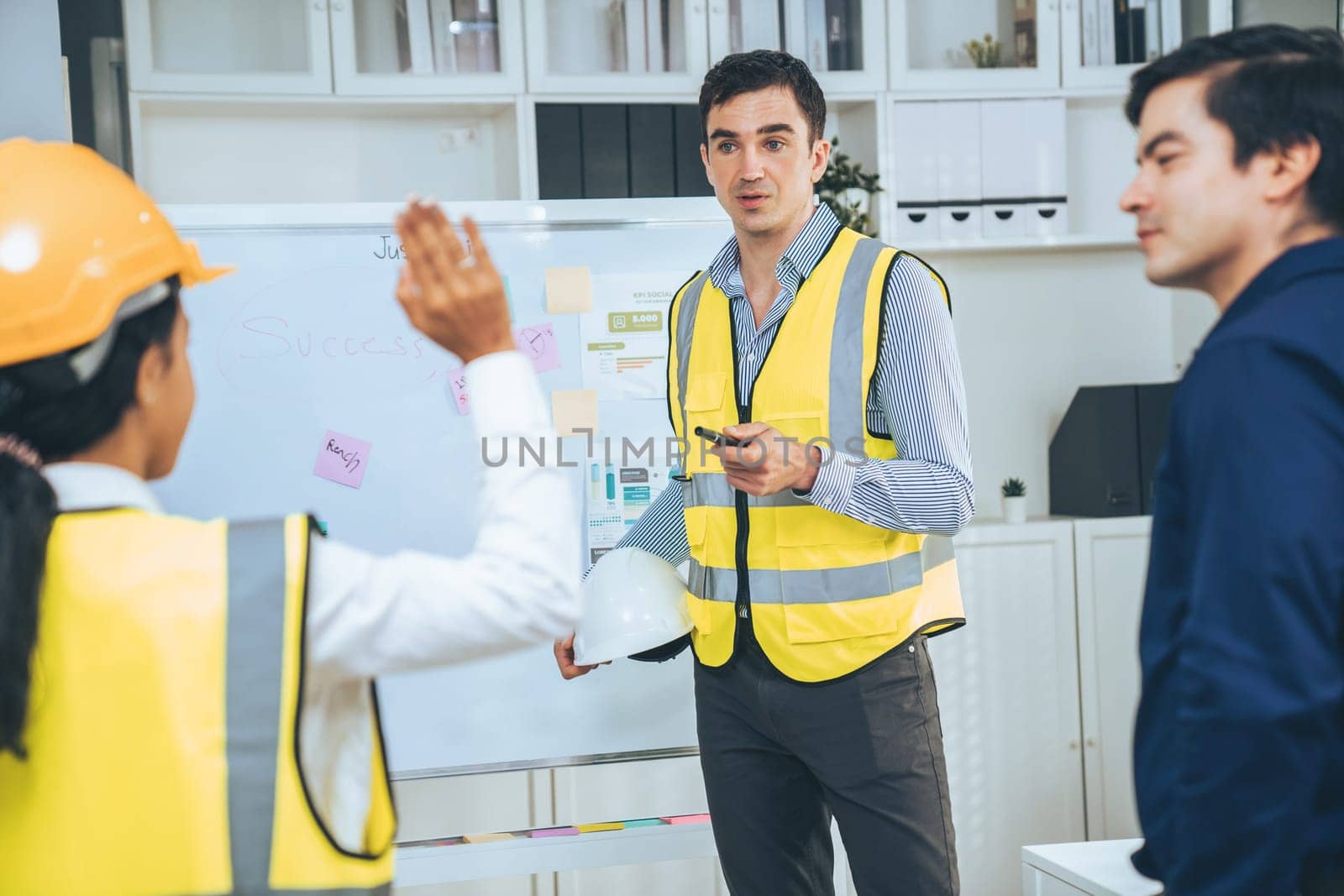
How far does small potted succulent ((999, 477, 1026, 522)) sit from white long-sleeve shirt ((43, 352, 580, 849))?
7.95 ft

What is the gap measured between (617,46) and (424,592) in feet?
8.14

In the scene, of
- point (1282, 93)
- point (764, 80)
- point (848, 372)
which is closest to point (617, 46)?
point (764, 80)

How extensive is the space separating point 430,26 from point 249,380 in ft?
3.67

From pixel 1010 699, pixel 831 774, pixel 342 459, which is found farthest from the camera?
pixel 1010 699

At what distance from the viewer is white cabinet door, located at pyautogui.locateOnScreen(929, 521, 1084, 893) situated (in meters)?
3.02

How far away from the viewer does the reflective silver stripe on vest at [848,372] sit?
1.71 metres

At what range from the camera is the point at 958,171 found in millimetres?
3141

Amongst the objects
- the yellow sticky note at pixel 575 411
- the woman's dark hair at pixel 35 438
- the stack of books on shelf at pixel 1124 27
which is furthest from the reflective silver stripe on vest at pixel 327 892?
the stack of books on shelf at pixel 1124 27

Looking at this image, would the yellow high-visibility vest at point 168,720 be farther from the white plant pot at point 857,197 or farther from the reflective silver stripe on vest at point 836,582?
the white plant pot at point 857,197

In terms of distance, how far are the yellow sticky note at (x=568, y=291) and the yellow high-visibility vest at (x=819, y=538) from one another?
675 millimetres

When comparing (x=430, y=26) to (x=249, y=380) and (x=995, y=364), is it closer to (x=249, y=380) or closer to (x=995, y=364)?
(x=249, y=380)

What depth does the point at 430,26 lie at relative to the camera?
9.66 feet

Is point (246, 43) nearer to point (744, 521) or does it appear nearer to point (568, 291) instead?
point (568, 291)

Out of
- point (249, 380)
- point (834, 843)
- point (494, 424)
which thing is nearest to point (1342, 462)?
point (494, 424)
